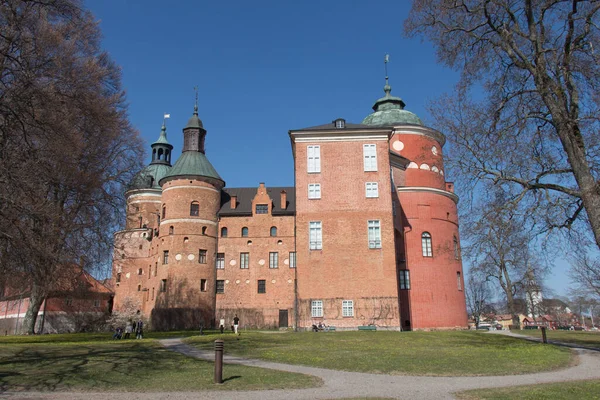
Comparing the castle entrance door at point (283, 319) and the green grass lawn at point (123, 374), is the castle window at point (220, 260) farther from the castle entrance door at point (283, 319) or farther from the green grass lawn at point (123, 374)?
the green grass lawn at point (123, 374)

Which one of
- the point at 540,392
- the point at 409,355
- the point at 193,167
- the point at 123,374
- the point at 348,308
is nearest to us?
the point at 540,392

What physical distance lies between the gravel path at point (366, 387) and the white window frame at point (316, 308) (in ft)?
61.0

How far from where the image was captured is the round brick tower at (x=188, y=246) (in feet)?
136

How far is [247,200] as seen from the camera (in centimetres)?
4734

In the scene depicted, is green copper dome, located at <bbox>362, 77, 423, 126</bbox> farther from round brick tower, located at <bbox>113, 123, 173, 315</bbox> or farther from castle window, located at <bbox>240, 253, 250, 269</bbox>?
round brick tower, located at <bbox>113, 123, 173, 315</bbox>

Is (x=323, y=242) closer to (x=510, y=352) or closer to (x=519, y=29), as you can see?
(x=510, y=352)

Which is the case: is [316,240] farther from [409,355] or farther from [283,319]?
[409,355]

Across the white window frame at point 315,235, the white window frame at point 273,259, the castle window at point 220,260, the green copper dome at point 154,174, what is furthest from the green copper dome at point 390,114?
the green copper dome at point 154,174

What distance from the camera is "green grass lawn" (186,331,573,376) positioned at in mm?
13680

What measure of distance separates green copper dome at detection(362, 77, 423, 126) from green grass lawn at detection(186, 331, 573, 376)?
2354cm

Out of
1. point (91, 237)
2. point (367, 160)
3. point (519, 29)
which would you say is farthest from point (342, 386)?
point (367, 160)

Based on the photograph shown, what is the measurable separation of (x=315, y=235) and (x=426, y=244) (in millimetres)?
9200

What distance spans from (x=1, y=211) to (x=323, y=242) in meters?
23.8

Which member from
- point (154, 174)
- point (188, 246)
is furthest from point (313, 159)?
point (154, 174)
